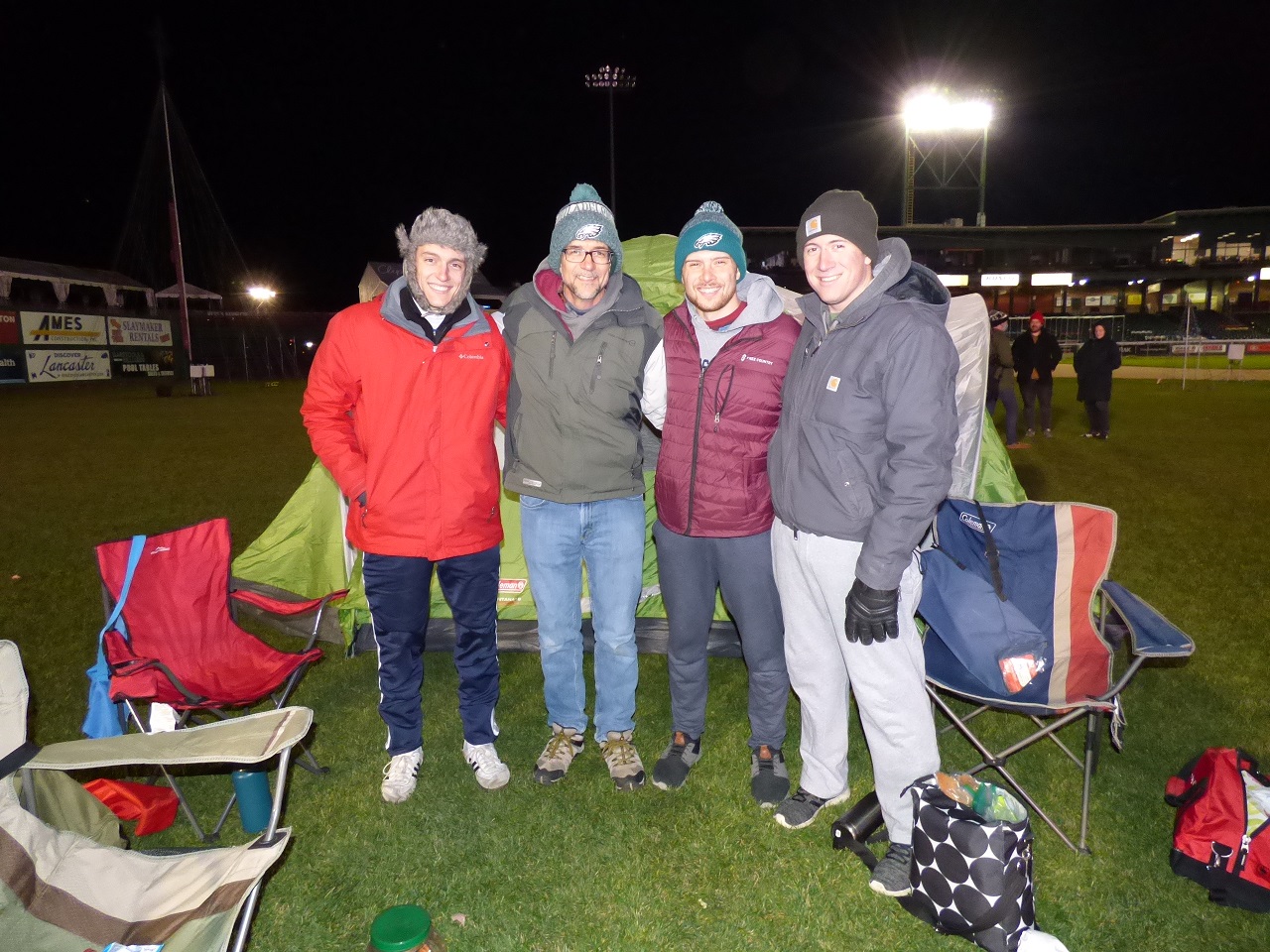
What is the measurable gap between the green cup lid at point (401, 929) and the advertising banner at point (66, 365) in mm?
29429

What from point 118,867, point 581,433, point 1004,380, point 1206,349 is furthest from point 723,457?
point 1206,349

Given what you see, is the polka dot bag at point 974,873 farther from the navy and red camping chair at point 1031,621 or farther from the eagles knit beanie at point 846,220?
the eagles knit beanie at point 846,220

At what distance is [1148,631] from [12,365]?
30.3m

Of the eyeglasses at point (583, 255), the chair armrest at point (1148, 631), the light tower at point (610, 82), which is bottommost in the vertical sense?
the chair armrest at point (1148, 631)

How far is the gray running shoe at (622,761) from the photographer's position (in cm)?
298

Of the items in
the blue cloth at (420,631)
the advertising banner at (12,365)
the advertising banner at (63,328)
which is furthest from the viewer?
the advertising banner at (63,328)

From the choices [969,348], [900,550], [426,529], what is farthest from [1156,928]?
[426,529]

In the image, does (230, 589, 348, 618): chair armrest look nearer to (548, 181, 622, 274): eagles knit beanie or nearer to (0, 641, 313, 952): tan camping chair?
(0, 641, 313, 952): tan camping chair

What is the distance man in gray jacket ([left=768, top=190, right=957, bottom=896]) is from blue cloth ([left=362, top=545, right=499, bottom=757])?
1116 millimetres

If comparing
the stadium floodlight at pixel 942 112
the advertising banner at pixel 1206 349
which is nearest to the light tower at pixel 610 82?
the stadium floodlight at pixel 942 112

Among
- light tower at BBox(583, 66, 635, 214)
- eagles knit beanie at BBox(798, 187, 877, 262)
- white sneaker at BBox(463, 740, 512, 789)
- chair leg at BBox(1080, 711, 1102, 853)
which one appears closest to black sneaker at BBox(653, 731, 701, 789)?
white sneaker at BBox(463, 740, 512, 789)

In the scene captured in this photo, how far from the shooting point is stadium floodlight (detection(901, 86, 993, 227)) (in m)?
36.0

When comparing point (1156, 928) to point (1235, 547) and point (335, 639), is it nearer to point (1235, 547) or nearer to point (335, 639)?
point (335, 639)

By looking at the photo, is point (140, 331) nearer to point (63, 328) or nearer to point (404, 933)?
point (63, 328)
